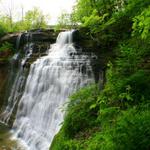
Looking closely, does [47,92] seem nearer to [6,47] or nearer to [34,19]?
[6,47]

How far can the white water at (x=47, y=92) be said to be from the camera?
12.4m

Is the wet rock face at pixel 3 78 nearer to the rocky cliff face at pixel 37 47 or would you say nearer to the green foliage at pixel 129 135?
the rocky cliff face at pixel 37 47

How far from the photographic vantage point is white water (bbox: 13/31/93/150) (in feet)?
40.7

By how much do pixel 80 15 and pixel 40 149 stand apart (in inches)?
282

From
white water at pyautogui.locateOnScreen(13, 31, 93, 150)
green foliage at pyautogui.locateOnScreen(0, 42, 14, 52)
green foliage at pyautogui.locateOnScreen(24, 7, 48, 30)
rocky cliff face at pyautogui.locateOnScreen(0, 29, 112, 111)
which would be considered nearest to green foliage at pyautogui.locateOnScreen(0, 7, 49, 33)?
green foliage at pyautogui.locateOnScreen(24, 7, 48, 30)

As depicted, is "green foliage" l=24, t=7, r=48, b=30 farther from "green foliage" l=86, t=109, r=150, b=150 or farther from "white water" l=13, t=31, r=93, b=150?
"green foliage" l=86, t=109, r=150, b=150

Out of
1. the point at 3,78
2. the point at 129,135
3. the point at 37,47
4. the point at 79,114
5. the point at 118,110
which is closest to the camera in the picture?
the point at 129,135

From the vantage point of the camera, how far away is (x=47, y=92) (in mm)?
14406

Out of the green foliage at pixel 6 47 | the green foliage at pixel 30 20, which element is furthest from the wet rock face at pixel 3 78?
the green foliage at pixel 30 20

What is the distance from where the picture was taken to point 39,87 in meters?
15.0

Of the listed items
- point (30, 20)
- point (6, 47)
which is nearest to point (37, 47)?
point (6, 47)

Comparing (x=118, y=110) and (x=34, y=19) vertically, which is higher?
(x=34, y=19)

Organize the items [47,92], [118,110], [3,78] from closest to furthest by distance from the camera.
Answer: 1. [118,110]
2. [47,92]
3. [3,78]

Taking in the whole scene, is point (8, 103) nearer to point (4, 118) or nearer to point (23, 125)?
point (4, 118)
